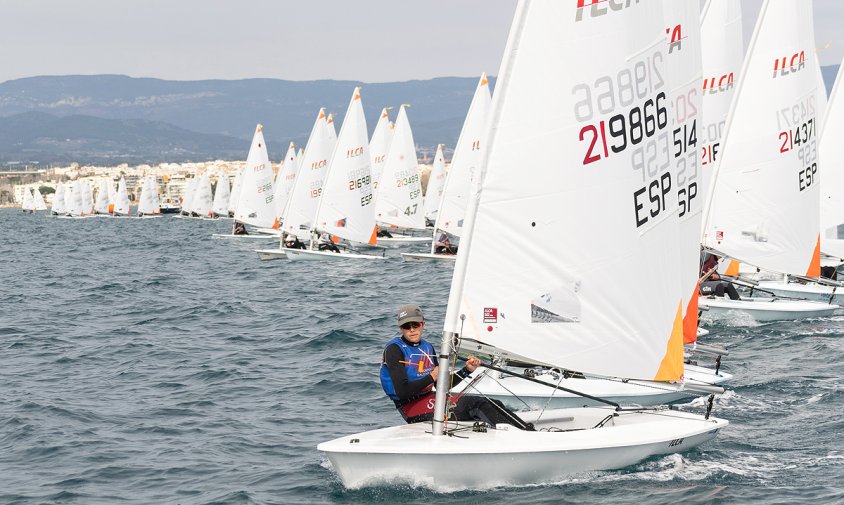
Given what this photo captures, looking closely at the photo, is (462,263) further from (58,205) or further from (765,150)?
(58,205)

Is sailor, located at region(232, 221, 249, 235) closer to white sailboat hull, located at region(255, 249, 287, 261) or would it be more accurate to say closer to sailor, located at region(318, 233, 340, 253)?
white sailboat hull, located at region(255, 249, 287, 261)

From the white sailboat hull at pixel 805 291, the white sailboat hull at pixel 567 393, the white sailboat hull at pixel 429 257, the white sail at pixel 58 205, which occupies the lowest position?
the white sail at pixel 58 205

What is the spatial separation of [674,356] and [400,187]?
35575mm

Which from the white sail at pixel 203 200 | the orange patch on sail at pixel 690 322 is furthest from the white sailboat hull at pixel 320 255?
the white sail at pixel 203 200

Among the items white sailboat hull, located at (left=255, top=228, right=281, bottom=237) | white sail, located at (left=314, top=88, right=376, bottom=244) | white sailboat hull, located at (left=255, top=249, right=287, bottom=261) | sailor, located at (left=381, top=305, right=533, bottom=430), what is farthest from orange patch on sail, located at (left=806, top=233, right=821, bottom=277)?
white sailboat hull, located at (left=255, top=228, right=281, bottom=237)

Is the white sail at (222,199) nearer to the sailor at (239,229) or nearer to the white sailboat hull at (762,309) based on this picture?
the sailor at (239,229)

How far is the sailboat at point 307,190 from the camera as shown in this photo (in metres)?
36.1

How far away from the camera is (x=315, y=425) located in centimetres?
1157

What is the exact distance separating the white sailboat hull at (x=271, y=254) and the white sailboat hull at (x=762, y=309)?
17633mm

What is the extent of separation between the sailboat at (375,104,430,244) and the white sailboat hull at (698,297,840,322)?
26.4 m

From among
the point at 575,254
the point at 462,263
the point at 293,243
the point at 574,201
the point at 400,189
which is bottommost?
the point at 293,243

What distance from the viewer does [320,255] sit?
108 feet

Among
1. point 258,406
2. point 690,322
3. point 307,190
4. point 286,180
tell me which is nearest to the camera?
point 690,322

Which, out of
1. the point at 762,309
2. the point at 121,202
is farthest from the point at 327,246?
the point at 121,202
